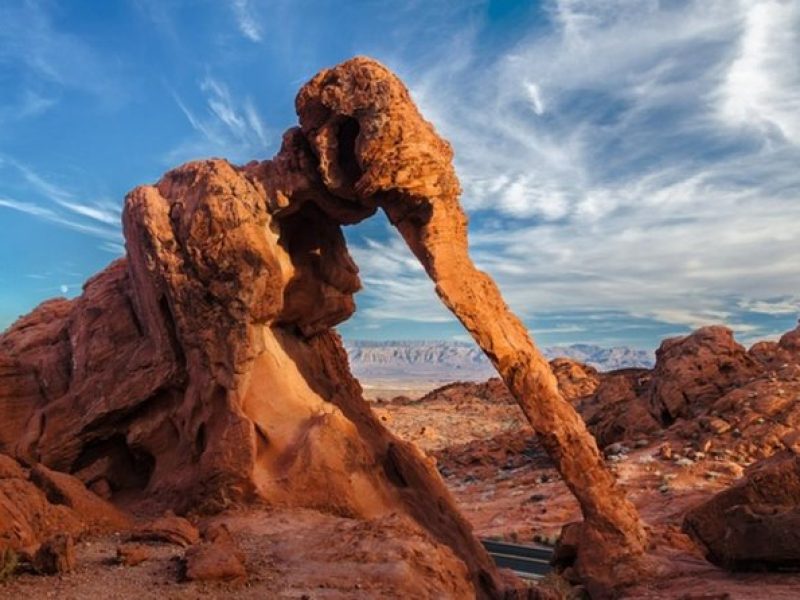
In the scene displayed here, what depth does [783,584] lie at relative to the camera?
10.4m

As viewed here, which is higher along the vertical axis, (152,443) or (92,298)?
(92,298)

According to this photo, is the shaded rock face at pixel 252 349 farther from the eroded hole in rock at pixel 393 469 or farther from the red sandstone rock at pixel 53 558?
the red sandstone rock at pixel 53 558

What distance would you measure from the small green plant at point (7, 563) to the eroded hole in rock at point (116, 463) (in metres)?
6.20

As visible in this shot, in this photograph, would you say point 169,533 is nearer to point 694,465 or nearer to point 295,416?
point 295,416

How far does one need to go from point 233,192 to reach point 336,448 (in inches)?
212

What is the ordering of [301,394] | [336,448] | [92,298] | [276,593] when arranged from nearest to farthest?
1. [276,593]
2. [336,448]
3. [301,394]
4. [92,298]

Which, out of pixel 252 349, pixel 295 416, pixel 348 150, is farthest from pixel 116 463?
pixel 348 150

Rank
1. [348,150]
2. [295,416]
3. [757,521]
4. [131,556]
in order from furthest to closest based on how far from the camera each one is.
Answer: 1. [348,150]
2. [295,416]
3. [757,521]
4. [131,556]

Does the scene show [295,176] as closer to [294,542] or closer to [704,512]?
[294,542]

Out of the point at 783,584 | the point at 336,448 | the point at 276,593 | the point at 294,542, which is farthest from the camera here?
the point at 336,448

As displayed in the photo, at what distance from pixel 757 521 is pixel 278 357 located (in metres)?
8.91

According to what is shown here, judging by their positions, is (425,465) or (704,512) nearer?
(704,512)

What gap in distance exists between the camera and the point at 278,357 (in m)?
13.6

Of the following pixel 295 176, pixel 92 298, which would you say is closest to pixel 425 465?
pixel 295 176
